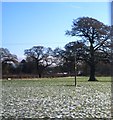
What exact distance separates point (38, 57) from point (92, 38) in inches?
1114

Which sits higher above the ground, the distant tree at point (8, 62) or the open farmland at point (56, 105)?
the distant tree at point (8, 62)

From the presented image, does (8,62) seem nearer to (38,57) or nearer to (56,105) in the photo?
(38,57)

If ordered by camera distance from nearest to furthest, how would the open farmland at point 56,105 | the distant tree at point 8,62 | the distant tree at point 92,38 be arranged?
the open farmland at point 56,105, the distant tree at point 92,38, the distant tree at point 8,62

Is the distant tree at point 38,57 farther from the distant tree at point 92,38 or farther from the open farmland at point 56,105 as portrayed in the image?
the open farmland at point 56,105

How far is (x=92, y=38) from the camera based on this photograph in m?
60.8

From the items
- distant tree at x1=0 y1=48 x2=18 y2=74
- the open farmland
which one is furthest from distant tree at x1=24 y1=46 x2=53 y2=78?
the open farmland

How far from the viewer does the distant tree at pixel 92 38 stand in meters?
59.5

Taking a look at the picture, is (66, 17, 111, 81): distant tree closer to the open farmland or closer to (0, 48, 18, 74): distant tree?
(0, 48, 18, 74): distant tree

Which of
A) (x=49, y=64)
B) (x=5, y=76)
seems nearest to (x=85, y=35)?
(x=5, y=76)

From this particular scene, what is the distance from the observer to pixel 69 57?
2411 inches

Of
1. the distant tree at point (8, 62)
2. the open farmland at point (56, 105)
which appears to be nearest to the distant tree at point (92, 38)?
the distant tree at point (8, 62)

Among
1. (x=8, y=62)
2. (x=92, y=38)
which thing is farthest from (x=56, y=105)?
(x=8, y=62)

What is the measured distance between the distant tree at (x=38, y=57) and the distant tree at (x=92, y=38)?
2292cm

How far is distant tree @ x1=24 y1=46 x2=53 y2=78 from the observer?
83.9 meters
